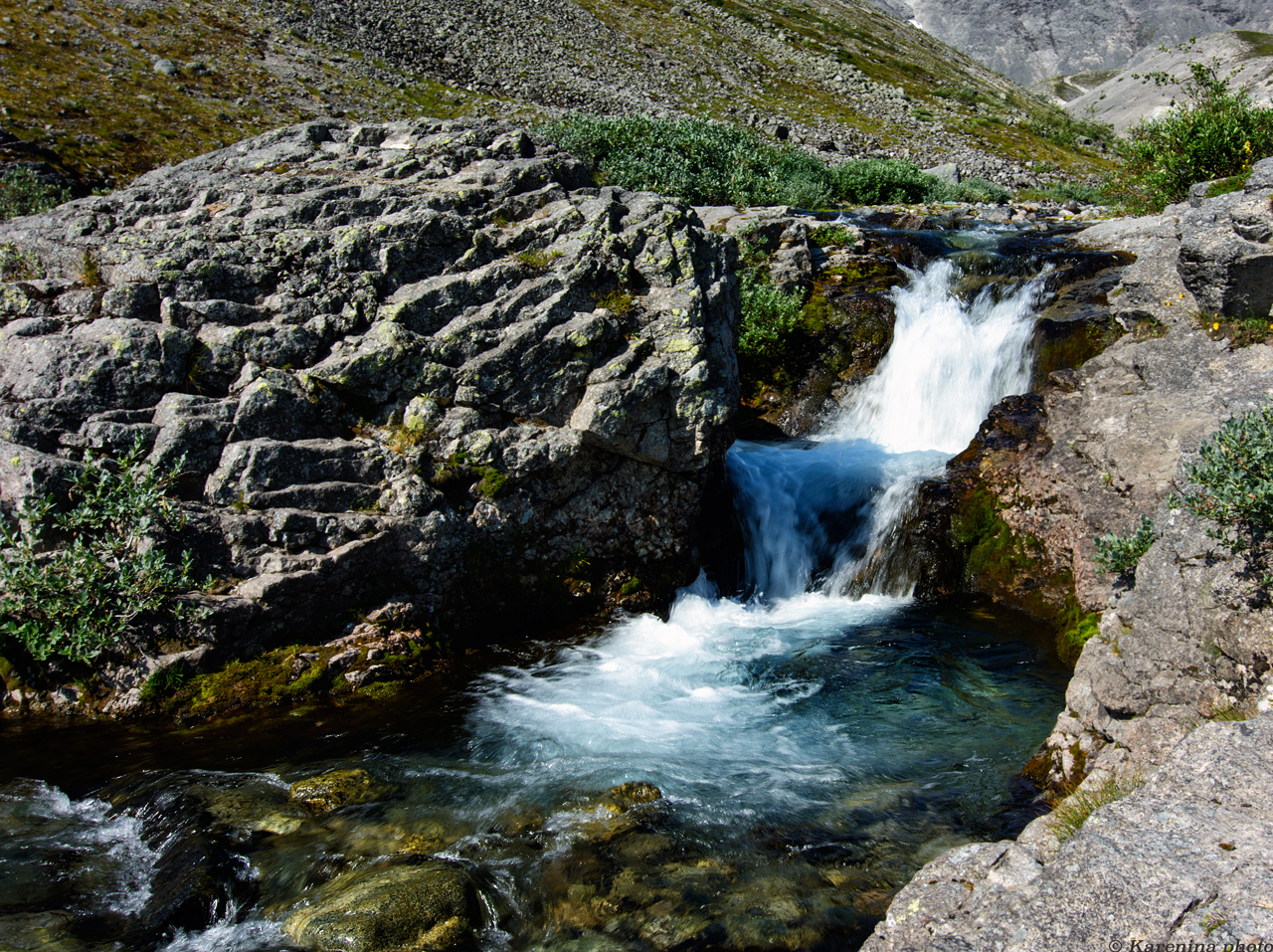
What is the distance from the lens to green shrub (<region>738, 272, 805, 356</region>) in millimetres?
16344

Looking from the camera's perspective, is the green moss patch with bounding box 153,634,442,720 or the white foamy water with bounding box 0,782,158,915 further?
the green moss patch with bounding box 153,634,442,720

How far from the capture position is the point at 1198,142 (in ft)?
52.4

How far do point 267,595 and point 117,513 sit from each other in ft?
5.78

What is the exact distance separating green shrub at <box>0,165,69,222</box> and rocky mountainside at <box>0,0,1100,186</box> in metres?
3.91

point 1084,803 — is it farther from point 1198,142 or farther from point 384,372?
point 1198,142

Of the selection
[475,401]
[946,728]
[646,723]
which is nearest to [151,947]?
[646,723]

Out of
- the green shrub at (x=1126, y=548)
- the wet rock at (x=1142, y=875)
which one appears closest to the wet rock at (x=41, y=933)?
the wet rock at (x=1142, y=875)

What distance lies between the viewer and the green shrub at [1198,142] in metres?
15.5

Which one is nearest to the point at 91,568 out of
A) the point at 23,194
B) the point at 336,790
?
the point at 336,790

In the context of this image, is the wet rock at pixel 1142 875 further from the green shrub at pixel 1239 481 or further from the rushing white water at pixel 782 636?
the rushing white water at pixel 782 636

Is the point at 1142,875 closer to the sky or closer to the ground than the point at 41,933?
closer to the sky

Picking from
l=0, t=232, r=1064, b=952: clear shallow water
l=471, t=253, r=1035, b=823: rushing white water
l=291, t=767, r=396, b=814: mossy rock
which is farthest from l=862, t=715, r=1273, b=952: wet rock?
l=291, t=767, r=396, b=814: mossy rock

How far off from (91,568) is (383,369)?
383 cm

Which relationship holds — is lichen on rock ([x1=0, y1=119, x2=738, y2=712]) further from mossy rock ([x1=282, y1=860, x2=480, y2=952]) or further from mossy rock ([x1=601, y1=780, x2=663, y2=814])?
mossy rock ([x1=282, y1=860, x2=480, y2=952])
